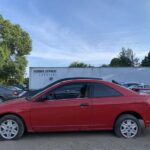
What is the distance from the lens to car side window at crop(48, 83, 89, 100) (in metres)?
8.20

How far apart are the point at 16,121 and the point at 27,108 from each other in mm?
413

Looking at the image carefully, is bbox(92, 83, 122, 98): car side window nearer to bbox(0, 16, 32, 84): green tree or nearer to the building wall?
the building wall

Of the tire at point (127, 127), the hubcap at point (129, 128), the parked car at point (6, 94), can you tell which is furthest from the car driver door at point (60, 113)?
the parked car at point (6, 94)

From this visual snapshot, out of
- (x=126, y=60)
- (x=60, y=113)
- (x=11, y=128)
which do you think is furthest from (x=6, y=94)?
(x=126, y=60)

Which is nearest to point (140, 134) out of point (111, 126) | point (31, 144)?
point (111, 126)

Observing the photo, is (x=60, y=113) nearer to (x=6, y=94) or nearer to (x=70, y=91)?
(x=70, y=91)

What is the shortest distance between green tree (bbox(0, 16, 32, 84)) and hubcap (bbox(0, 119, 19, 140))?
149 ft

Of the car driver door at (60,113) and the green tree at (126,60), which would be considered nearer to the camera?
the car driver door at (60,113)

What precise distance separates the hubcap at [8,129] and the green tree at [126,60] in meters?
95.9

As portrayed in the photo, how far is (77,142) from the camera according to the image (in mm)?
7668

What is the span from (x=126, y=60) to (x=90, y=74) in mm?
64083

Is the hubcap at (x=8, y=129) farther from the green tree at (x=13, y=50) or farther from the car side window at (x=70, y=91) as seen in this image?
the green tree at (x=13, y=50)

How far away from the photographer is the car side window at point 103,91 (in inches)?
328

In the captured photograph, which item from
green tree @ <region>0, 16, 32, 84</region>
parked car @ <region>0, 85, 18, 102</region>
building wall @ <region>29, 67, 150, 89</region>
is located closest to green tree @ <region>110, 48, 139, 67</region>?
green tree @ <region>0, 16, 32, 84</region>
